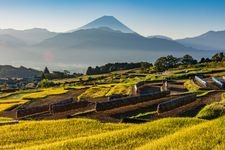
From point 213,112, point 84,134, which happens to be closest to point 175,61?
point 213,112

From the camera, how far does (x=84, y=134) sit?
23.6 meters

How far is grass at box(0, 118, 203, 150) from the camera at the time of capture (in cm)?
1961

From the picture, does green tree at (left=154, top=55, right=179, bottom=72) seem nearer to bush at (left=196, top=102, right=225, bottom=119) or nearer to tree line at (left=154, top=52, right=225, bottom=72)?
tree line at (left=154, top=52, right=225, bottom=72)

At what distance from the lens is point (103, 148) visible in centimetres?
1869

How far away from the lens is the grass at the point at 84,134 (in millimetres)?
19609

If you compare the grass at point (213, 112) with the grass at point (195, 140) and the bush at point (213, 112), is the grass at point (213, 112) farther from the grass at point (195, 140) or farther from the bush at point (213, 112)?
the grass at point (195, 140)

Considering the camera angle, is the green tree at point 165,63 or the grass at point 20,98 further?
the green tree at point 165,63

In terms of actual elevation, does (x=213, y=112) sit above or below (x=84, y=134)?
above

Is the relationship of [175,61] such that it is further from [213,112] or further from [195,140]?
[195,140]

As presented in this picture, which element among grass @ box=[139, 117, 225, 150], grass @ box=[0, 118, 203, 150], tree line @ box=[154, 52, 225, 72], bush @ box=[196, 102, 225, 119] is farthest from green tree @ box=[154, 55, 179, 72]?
grass @ box=[139, 117, 225, 150]

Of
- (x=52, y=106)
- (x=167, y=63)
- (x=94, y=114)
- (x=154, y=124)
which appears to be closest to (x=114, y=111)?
(x=94, y=114)

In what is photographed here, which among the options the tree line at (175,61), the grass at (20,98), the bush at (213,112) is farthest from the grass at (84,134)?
the tree line at (175,61)

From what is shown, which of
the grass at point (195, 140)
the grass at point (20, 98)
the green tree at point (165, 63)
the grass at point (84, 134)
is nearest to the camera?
Result: the grass at point (195, 140)

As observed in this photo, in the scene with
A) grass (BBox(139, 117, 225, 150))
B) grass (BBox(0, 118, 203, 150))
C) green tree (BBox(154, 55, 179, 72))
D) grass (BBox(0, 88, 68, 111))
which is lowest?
grass (BBox(0, 88, 68, 111))
